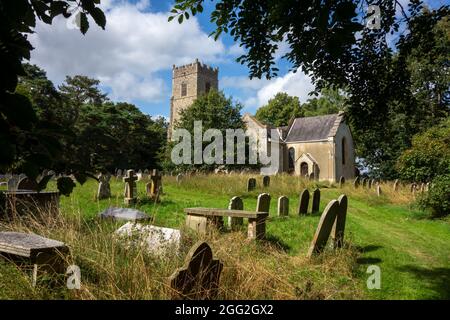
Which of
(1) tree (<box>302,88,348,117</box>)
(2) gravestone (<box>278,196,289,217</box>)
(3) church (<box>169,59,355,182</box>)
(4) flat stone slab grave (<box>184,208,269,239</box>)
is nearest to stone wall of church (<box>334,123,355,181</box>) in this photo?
(3) church (<box>169,59,355,182</box>)

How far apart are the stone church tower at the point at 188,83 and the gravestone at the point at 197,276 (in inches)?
2087

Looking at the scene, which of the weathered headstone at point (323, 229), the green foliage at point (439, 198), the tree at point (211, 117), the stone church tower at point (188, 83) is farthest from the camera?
the stone church tower at point (188, 83)

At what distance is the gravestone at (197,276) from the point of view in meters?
3.34

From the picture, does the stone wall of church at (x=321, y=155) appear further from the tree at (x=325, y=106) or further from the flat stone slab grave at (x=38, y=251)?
the flat stone slab grave at (x=38, y=251)

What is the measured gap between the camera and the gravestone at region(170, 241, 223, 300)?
334 cm

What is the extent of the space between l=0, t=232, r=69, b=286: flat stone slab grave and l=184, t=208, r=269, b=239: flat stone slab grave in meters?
3.28

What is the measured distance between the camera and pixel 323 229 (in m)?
6.10

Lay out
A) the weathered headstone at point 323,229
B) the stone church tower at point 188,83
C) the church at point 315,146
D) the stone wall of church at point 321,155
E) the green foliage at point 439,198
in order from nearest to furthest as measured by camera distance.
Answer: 1. the weathered headstone at point 323,229
2. the green foliage at point 439,198
3. the stone wall of church at point 321,155
4. the church at point 315,146
5. the stone church tower at point 188,83

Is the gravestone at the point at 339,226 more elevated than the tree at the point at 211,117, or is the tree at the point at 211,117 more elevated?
the tree at the point at 211,117

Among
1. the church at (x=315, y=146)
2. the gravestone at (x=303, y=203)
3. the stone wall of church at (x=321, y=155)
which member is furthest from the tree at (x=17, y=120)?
the stone wall of church at (x=321, y=155)

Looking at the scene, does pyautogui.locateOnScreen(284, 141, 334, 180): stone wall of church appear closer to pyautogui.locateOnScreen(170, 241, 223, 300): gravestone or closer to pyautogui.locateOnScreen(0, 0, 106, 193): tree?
pyautogui.locateOnScreen(170, 241, 223, 300): gravestone

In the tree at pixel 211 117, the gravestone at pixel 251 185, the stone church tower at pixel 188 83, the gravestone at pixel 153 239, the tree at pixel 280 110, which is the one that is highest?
the stone church tower at pixel 188 83

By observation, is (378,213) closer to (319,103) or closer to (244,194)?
(244,194)
